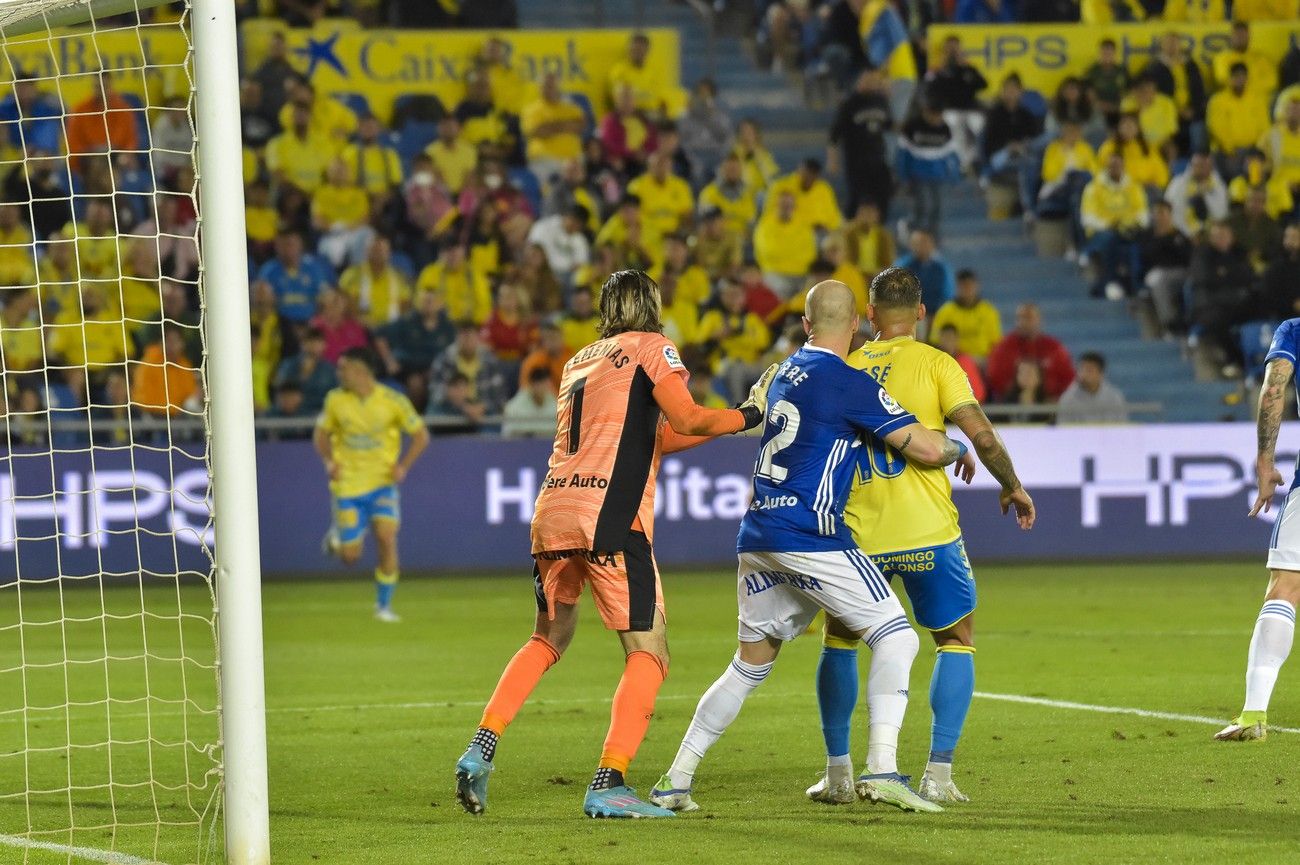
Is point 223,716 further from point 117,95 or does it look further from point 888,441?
point 117,95

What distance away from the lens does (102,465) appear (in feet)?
56.3

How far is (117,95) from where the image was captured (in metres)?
20.8

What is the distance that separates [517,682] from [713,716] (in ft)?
2.45

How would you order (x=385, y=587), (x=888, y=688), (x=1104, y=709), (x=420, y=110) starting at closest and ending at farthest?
1. (x=888, y=688)
2. (x=1104, y=709)
3. (x=385, y=587)
4. (x=420, y=110)

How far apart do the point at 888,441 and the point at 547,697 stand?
4397 millimetres

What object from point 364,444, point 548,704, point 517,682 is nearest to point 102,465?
point 364,444

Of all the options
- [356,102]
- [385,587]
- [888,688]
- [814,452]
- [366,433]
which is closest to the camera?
[888,688]

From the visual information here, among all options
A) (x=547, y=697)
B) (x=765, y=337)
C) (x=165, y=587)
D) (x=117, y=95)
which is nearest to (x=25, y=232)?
(x=117, y=95)

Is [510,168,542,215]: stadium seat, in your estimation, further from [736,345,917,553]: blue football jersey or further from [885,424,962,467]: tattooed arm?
[885,424,962,467]: tattooed arm

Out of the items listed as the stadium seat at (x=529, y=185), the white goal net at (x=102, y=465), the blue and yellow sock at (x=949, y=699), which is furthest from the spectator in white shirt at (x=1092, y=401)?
the blue and yellow sock at (x=949, y=699)

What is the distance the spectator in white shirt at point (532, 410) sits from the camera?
1798 centimetres

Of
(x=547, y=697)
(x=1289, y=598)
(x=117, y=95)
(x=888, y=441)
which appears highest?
(x=117, y=95)

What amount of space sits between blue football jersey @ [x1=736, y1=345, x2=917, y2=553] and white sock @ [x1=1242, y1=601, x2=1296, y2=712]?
2490mm

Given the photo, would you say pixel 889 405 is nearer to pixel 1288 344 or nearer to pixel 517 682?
pixel 517 682
